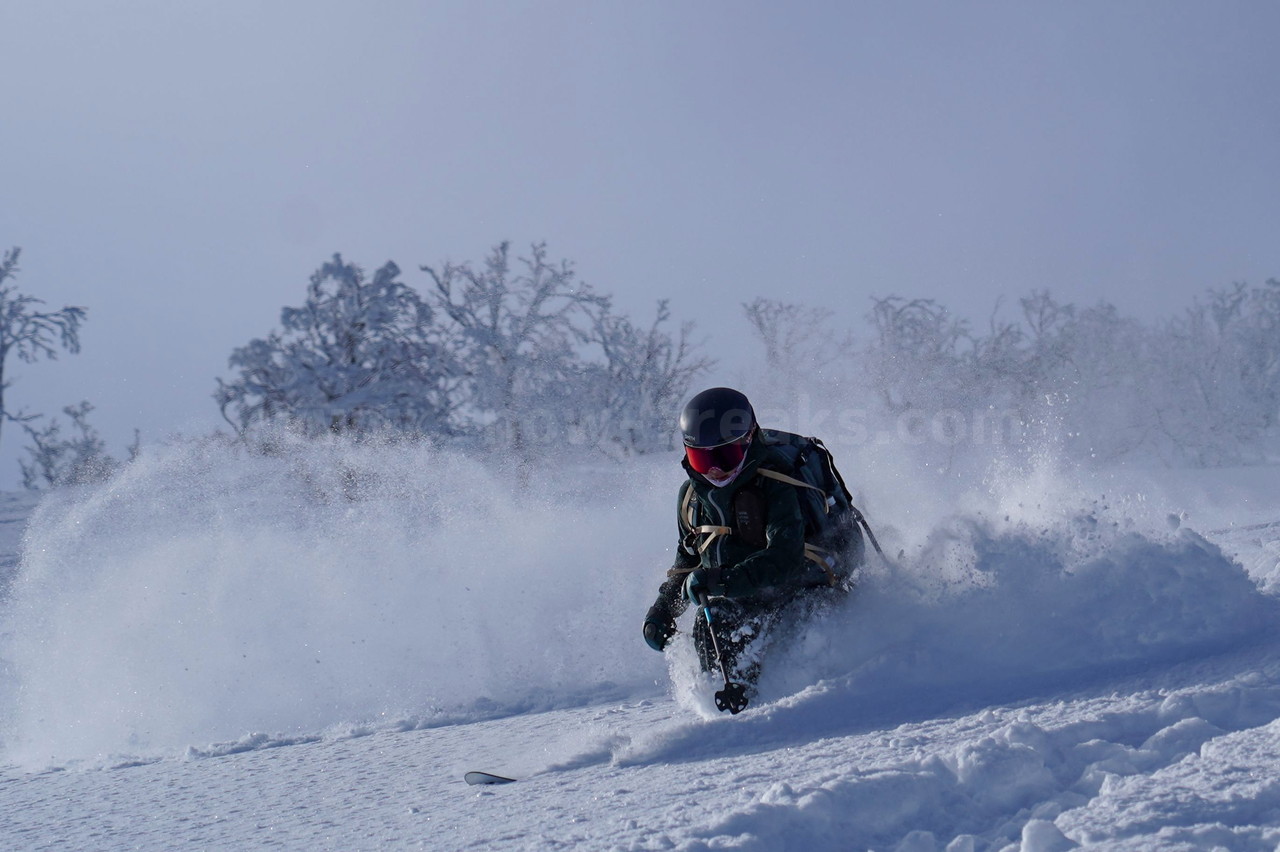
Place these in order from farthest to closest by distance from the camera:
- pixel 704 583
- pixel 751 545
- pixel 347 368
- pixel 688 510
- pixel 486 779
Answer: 1. pixel 347 368
2. pixel 688 510
3. pixel 751 545
4. pixel 704 583
5. pixel 486 779

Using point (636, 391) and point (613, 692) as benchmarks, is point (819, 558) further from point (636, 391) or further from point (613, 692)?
point (636, 391)

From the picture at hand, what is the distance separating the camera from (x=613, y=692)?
618 centimetres

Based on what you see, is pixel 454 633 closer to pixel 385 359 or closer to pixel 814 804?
pixel 814 804

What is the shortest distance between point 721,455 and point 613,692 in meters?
2.33

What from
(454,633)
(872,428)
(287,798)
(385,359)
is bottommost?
(287,798)

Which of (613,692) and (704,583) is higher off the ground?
(704,583)

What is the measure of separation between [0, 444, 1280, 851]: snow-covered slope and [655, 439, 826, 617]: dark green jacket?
0.31m

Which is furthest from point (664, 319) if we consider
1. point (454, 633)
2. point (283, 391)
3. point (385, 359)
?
point (454, 633)

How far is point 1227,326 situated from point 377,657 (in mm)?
51426

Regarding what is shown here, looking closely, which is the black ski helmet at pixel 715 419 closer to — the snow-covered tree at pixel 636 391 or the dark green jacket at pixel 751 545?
the dark green jacket at pixel 751 545

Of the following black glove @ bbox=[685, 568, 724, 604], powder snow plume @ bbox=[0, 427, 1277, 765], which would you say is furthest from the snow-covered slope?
black glove @ bbox=[685, 568, 724, 604]

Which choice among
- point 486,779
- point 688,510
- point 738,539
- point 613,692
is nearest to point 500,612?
point 613,692

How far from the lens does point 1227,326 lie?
153ft

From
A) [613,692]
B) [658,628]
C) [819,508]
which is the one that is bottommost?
[613,692]
